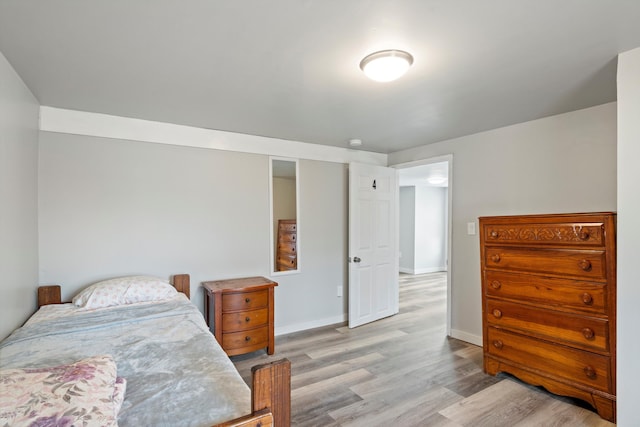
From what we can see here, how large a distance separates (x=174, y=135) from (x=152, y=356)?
7.10 feet

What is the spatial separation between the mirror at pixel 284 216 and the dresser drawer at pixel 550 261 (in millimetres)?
2017

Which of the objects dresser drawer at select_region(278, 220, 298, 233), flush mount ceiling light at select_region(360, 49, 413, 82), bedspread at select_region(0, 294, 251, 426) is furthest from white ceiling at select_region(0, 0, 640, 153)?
bedspread at select_region(0, 294, 251, 426)

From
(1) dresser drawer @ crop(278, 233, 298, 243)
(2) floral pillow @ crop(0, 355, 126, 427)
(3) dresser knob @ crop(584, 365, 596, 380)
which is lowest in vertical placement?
(3) dresser knob @ crop(584, 365, 596, 380)

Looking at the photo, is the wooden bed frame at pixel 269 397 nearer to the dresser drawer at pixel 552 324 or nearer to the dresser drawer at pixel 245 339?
the dresser drawer at pixel 245 339

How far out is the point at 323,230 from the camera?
394 centimetres

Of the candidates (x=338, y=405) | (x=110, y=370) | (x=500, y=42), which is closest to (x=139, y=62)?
(x=110, y=370)

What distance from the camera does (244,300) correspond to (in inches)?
116

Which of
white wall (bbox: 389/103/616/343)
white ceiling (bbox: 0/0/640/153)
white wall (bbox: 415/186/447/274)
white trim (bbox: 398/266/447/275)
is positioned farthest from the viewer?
white wall (bbox: 415/186/447/274)

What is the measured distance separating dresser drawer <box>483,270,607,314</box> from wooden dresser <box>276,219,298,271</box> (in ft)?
6.58

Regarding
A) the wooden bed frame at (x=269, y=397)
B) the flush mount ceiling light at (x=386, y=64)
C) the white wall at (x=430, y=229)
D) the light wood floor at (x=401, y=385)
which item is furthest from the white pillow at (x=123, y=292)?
the white wall at (x=430, y=229)

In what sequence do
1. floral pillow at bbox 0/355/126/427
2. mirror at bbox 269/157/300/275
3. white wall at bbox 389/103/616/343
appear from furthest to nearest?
mirror at bbox 269/157/300/275, white wall at bbox 389/103/616/343, floral pillow at bbox 0/355/126/427

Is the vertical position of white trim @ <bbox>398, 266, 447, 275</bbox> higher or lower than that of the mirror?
lower

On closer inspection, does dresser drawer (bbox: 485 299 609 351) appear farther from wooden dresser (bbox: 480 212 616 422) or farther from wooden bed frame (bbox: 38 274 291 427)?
wooden bed frame (bbox: 38 274 291 427)

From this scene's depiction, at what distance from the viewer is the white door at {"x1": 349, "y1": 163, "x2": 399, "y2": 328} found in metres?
3.87
